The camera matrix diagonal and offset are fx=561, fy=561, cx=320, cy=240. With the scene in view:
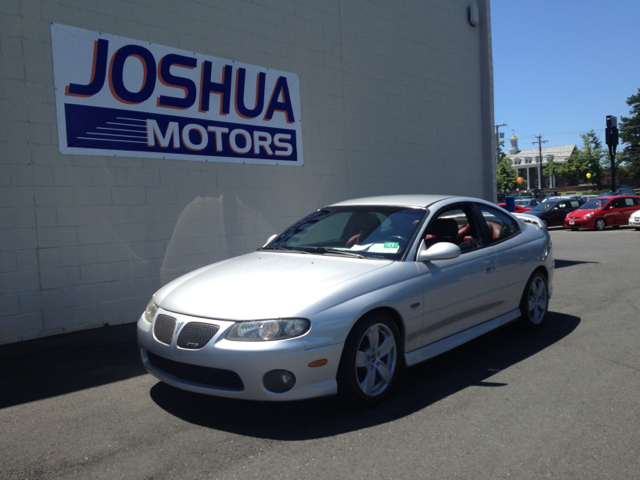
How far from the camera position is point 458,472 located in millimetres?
2982

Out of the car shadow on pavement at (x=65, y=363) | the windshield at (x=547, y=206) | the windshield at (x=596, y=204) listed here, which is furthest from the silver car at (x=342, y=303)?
the windshield at (x=547, y=206)

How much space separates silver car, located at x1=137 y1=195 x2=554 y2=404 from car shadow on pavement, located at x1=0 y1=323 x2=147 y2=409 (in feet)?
3.35

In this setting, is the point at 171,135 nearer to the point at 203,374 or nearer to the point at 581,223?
the point at 203,374

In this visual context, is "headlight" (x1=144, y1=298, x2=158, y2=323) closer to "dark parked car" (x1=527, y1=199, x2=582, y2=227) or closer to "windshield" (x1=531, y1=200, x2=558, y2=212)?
"dark parked car" (x1=527, y1=199, x2=582, y2=227)

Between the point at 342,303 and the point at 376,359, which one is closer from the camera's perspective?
the point at 342,303

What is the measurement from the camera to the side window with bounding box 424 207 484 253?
202 inches

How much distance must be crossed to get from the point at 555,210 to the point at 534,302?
2225 cm

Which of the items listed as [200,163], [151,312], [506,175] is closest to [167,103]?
[200,163]

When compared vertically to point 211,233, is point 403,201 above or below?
above

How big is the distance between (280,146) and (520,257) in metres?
4.58

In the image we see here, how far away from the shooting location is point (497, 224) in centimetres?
571

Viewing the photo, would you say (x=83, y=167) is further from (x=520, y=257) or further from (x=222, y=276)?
(x=520, y=257)

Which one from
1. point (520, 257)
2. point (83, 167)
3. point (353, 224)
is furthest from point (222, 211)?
point (520, 257)

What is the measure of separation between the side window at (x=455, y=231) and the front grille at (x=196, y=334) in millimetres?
2277
